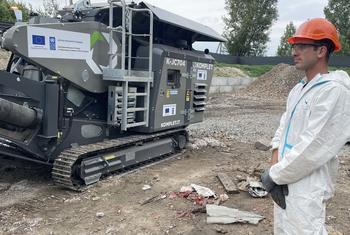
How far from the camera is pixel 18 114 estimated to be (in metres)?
5.39

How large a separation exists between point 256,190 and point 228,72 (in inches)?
804

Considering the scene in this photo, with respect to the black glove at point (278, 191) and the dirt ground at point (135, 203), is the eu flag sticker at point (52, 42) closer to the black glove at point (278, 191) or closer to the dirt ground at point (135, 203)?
the dirt ground at point (135, 203)

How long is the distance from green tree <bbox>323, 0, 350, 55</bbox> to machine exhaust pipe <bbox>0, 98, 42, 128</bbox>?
34880mm

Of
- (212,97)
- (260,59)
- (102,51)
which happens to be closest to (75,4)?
(102,51)

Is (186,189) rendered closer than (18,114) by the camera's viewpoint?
No

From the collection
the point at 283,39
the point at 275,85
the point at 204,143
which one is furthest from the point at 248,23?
the point at 204,143

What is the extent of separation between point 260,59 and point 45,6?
15.4 m

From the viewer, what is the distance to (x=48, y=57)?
18.5 ft

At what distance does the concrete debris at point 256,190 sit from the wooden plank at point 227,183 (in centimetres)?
20

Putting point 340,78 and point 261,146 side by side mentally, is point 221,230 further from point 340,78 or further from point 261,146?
point 261,146

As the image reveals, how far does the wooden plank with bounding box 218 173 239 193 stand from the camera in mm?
5923

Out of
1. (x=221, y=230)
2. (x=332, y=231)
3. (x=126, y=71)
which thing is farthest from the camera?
(x=126, y=71)

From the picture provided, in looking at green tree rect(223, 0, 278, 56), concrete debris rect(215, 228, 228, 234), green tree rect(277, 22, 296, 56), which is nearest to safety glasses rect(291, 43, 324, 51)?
concrete debris rect(215, 228, 228, 234)

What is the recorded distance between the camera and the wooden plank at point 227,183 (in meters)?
5.92
